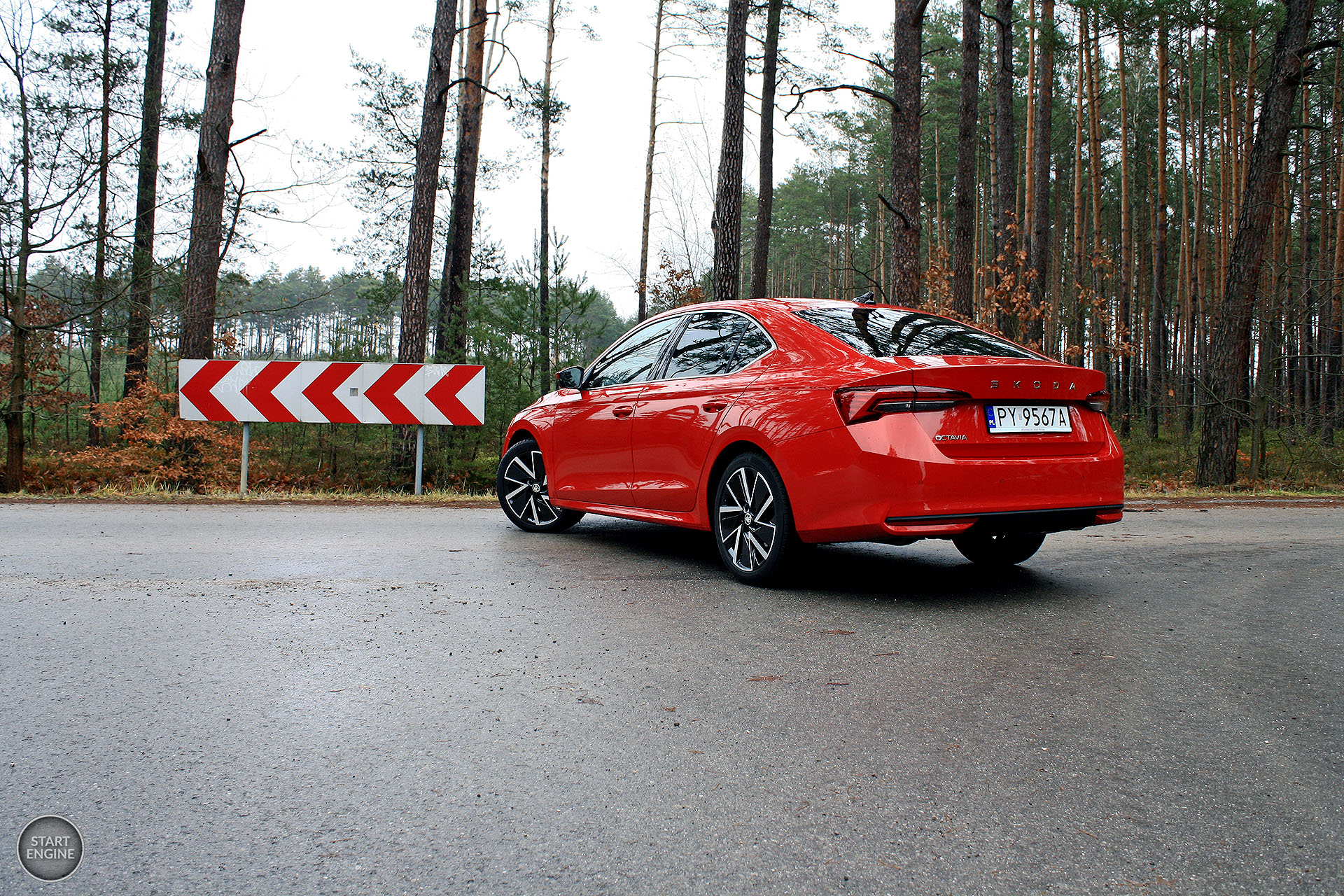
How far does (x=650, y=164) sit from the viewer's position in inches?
1390

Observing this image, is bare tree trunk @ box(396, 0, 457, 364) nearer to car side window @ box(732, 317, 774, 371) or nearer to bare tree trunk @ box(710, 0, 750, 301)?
bare tree trunk @ box(710, 0, 750, 301)

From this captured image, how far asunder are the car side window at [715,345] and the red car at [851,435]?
0.5 inches

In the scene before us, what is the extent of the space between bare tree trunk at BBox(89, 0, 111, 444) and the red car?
9750 millimetres

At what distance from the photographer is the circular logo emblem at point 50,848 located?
1782 mm

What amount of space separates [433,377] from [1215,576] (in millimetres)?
8021

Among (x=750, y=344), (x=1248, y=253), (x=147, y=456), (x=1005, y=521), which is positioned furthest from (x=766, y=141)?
(x=1005, y=521)

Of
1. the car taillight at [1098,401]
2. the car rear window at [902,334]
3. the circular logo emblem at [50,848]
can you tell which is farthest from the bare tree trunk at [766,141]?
the circular logo emblem at [50,848]

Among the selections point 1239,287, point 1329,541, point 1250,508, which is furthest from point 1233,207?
point 1329,541

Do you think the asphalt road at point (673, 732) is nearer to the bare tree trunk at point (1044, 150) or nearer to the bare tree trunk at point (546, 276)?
the bare tree trunk at point (546, 276)

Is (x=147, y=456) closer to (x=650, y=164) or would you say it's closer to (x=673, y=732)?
(x=673, y=732)

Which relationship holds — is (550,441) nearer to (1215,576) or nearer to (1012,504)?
(1012,504)

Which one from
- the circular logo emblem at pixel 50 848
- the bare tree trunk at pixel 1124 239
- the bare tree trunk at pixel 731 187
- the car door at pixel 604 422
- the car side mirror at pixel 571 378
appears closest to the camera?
the circular logo emblem at pixel 50 848

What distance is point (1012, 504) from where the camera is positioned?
4223mm

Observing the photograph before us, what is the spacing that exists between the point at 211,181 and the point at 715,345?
35.8 ft
